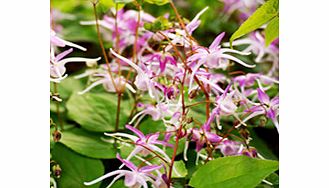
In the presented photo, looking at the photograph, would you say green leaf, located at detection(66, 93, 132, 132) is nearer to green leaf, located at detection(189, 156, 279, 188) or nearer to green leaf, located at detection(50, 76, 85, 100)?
green leaf, located at detection(50, 76, 85, 100)

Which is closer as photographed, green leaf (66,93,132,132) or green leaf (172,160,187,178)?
green leaf (172,160,187,178)

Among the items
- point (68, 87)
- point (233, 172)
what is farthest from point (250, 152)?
point (68, 87)

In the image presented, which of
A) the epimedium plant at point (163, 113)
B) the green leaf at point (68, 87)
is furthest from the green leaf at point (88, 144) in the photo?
the green leaf at point (68, 87)

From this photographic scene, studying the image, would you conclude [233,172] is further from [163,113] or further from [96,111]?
[96,111]

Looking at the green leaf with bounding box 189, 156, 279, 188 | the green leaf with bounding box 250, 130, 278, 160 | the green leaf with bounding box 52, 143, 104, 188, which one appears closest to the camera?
the green leaf with bounding box 189, 156, 279, 188

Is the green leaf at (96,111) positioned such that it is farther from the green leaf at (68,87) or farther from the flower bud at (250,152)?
the flower bud at (250,152)

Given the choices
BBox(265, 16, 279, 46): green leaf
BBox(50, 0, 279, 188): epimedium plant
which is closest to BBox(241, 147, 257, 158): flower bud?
BBox(50, 0, 279, 188): epimedium plant

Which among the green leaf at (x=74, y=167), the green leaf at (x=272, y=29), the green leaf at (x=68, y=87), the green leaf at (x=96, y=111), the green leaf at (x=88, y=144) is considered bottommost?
the green leaf at (x=74, y=167)
